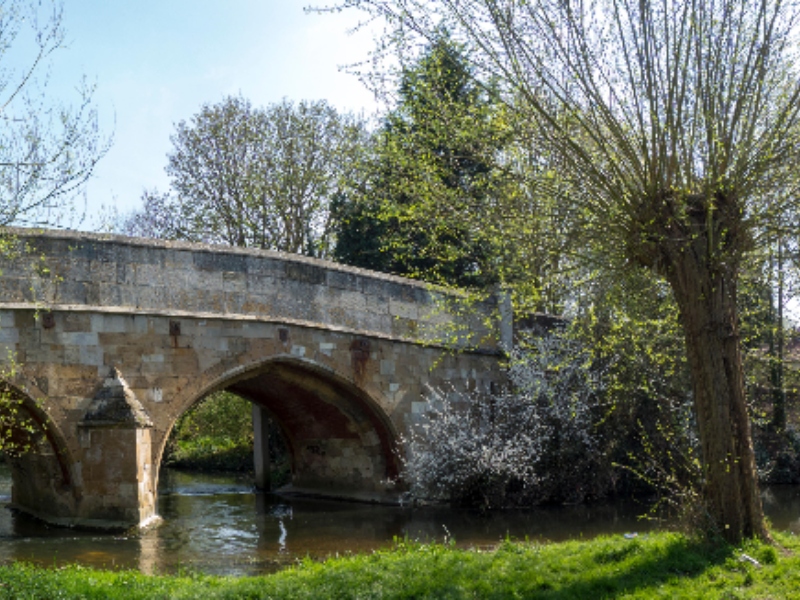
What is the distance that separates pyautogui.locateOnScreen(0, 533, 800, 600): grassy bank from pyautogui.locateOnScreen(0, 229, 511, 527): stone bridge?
8.16 ft

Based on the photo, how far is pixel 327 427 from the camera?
15484 millimetres

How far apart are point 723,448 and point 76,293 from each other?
7570mm

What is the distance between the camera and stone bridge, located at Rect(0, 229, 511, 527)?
1076 centimetres

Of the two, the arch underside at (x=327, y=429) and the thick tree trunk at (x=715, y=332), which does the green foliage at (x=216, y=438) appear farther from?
the thick tree trunk at (x=715, y=332)

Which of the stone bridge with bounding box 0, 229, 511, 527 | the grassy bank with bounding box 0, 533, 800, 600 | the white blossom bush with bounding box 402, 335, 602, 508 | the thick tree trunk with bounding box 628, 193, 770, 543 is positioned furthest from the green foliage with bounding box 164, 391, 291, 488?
the thick tree trunk with bounding box 628, 193, 770, 543

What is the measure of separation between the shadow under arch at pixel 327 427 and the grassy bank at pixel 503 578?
19.3 feet

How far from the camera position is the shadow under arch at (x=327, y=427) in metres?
13.8

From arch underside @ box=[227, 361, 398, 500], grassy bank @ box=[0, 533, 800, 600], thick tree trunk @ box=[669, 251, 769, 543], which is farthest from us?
arch underside @ box=[227, 361, 398, 500]

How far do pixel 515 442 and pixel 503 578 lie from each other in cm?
682

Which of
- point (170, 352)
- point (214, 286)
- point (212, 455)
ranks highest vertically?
point (214, 286)

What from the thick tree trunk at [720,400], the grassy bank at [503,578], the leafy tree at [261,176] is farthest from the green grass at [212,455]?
the thick tree trunk at [720,400]

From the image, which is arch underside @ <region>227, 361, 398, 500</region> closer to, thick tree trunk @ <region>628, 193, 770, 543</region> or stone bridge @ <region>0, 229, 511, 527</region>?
stone bridge @ <region>0, 229, 511, 527</region>

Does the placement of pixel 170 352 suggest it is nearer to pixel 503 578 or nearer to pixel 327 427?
pixel 327 427

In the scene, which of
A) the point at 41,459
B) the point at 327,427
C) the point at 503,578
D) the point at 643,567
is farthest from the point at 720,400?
the point at 327,427
